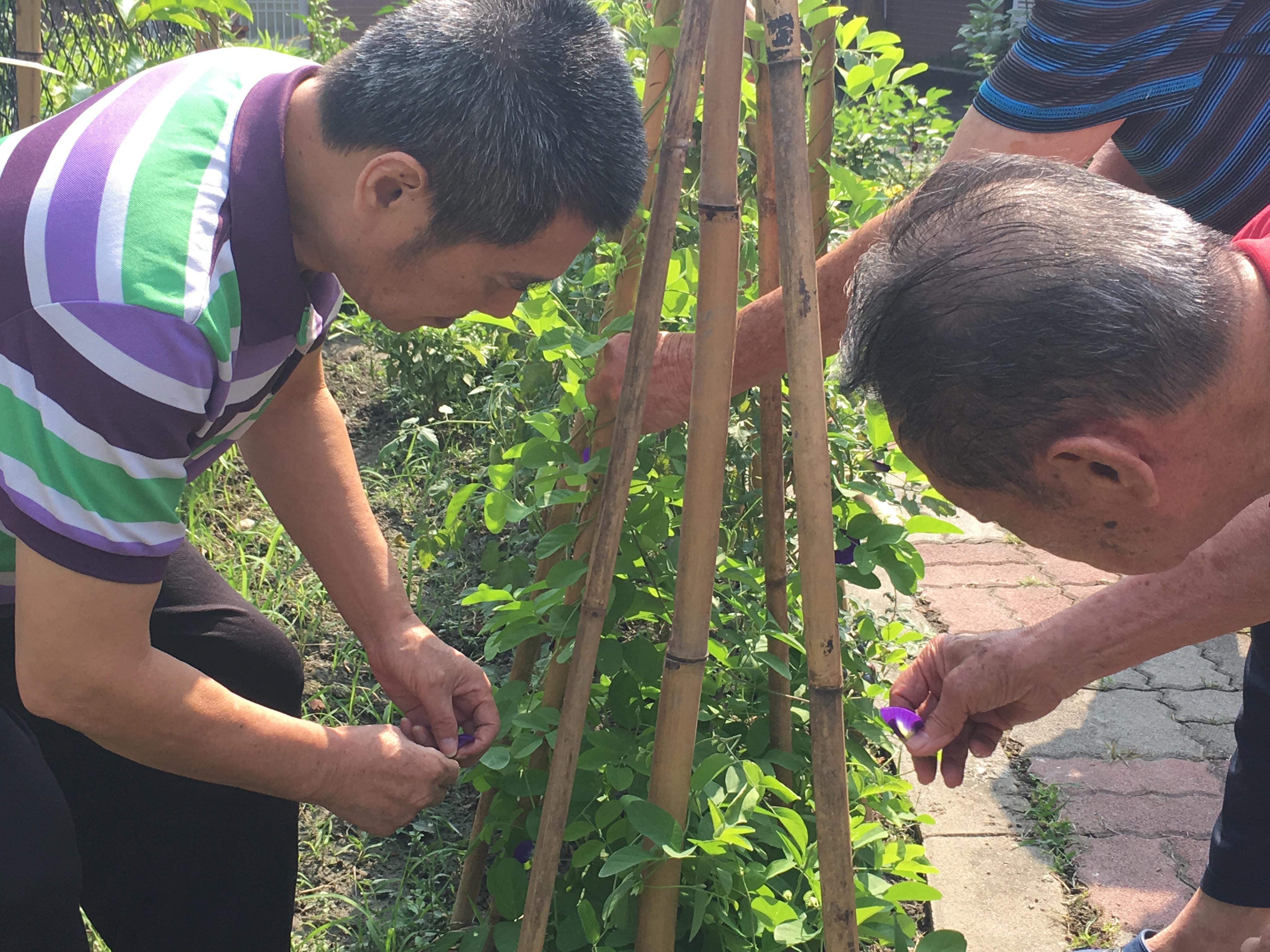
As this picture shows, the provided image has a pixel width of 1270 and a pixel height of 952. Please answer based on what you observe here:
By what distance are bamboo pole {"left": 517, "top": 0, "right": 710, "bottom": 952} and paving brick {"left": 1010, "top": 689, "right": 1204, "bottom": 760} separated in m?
1.60

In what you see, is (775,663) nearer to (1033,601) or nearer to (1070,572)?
(1033,601)

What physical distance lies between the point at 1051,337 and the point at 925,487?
1308 millimetres

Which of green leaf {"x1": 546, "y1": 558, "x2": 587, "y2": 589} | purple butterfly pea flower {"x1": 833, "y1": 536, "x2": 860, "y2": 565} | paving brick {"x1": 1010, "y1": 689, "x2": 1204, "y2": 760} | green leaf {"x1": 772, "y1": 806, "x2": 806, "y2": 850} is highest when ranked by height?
green leaf {"x1": 546, "y1": 558, "x2": 587, "y2": 589}

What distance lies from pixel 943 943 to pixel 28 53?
2308 mm

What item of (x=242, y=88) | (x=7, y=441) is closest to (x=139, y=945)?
(x=7, y=441)

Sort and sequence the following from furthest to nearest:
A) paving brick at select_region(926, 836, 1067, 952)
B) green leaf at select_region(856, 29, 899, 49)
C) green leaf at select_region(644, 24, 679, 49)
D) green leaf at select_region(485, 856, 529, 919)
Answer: paving brick at select_region(926, 836, 1067, 952), green leaf at select_region(856, 29, 899, 49), green leaf at select_region(485, 856, 529, 919), green leaf at select_region(644, 24, 679, 49)

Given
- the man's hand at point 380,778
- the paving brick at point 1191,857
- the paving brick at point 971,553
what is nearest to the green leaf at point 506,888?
the man's hand at point 380,778

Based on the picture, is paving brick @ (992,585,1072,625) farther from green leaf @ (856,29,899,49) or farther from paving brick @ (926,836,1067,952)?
green leaf @ (856,29,899,49)

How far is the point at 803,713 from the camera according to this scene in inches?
80.8

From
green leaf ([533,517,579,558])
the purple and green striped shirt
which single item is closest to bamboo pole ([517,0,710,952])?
green leaf ([533,517,579,558])

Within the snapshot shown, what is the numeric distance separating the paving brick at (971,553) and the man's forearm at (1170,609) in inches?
80.5

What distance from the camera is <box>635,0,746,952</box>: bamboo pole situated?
1.35m

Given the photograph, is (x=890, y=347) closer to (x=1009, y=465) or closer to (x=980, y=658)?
(x=1009, y=465)

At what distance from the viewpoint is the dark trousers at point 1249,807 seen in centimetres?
182
